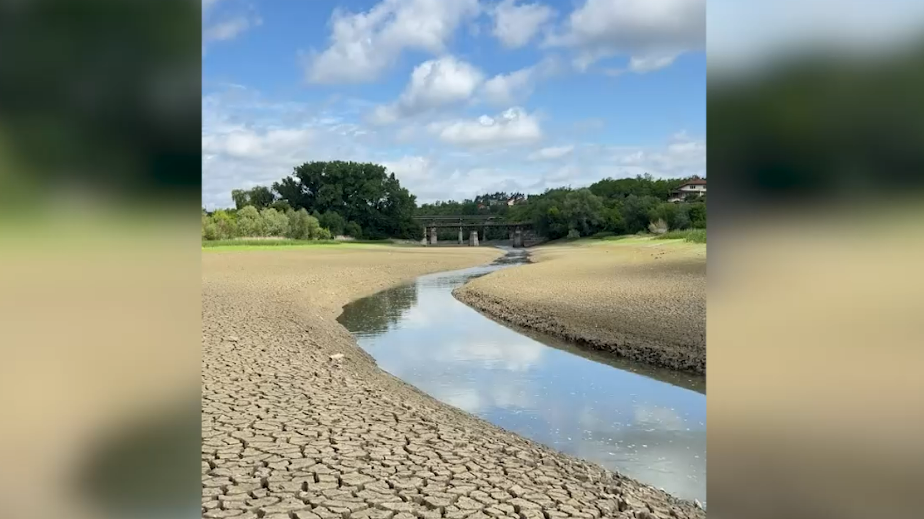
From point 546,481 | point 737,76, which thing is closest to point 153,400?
point 737,76

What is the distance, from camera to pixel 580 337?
14.1 metres

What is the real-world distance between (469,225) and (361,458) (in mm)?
91066

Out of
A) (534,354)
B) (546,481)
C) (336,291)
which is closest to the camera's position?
(546,481)

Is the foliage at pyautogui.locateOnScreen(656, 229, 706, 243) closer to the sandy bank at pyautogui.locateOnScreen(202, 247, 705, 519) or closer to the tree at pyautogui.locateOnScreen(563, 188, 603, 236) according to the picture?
the tree at pyautogui.locateOnScreen(563, 188, 603, 236)

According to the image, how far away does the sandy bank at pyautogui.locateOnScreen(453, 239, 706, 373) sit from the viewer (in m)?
12.7

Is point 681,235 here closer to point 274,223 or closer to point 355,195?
point 274,223

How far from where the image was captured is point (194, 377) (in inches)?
47.4

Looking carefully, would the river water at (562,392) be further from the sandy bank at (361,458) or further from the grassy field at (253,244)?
the grassy field at (253,244)

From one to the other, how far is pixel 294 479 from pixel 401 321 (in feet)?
43.6

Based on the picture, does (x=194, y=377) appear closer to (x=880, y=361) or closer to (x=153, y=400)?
(x=153, y=400)

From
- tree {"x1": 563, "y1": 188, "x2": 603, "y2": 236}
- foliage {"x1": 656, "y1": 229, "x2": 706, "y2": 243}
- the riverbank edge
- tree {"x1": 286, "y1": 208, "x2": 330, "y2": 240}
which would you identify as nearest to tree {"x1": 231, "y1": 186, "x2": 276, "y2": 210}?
tree {"x1": 286, "y1": 208, "x2": 330, "y2": 240}

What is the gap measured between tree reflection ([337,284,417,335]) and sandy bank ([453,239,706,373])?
2285mm

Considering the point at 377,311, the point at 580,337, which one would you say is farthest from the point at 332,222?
the point at 580,337

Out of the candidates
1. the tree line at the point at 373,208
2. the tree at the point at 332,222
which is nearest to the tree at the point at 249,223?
the tree line at the point at 373,208
